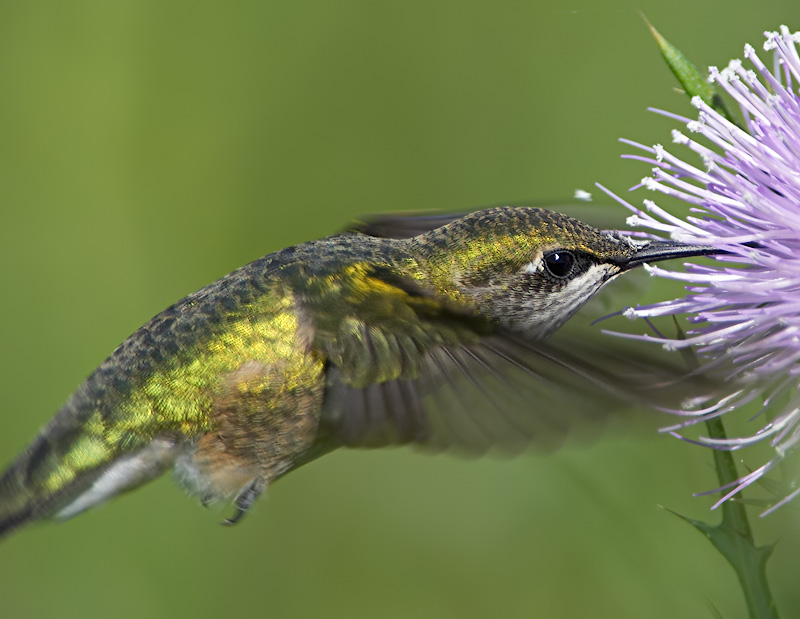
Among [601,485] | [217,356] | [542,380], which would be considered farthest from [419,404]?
[601,485]

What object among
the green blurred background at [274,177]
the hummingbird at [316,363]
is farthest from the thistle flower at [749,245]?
the green blurred background at [274,177]

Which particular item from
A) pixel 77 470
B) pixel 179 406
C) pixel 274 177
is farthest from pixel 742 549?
pixel 274 177

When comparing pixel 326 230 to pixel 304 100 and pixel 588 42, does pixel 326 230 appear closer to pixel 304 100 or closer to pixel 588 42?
pixel 304 100

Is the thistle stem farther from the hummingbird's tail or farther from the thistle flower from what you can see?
the hummingbird's tail

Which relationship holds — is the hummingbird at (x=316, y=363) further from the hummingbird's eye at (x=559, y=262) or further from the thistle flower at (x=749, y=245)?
the thistle flower at (x=749, y=245)

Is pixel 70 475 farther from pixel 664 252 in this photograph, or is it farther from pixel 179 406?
pixel 664 252

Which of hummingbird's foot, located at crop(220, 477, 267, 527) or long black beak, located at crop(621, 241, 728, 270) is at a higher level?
hummingbird's foot, located at crop(220, 477, 267, 527)

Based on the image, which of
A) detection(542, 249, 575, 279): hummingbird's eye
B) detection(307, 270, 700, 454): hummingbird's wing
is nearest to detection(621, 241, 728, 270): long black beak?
detection(542, 249, 575, 279): hummingbird's eye
